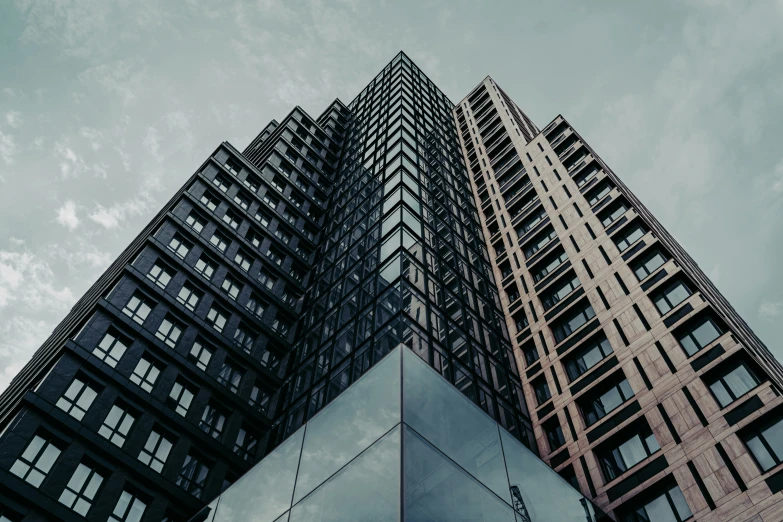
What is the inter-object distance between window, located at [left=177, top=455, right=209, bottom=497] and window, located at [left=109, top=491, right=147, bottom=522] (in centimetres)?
207

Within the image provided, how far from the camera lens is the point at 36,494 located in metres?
25.2

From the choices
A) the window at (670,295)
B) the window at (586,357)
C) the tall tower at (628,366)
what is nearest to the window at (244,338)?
the tall tower at (628,366)

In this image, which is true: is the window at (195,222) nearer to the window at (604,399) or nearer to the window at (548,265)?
the window at (548,265)

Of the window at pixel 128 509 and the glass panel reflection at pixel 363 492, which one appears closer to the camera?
the glass panel reflection at pixel 363 492

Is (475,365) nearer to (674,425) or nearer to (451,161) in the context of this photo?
(674,425)

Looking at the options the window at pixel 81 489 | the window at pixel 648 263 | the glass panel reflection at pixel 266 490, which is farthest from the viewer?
the window at pixel 648 263

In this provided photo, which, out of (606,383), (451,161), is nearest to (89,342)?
(606,383)

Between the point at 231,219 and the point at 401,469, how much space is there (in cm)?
3285

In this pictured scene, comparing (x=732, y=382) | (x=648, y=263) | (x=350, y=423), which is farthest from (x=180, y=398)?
(x=648, y=263)

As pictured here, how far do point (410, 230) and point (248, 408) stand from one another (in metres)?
13.5

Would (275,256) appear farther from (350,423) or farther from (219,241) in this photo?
(350,423)

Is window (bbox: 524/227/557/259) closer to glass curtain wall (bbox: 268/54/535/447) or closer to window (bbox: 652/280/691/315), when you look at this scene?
glass curtain wall (bbox: 268/54/535/447)

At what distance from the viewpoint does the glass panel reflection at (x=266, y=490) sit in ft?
67.8

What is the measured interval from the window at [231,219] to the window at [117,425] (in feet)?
58.8
